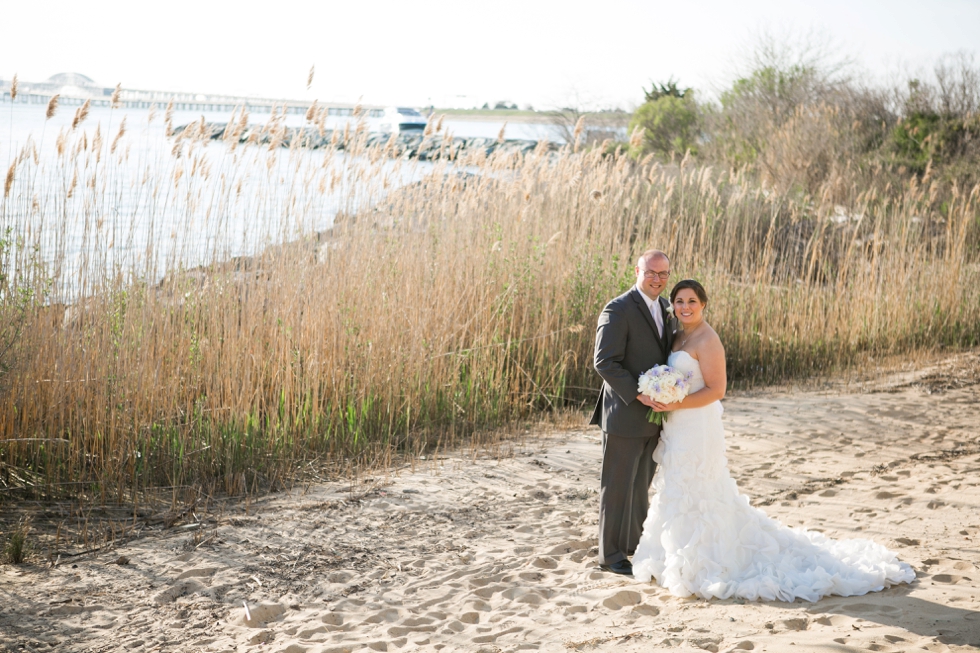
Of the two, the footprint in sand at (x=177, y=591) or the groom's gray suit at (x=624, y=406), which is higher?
the groom's gray suit at (x=624, y=406)

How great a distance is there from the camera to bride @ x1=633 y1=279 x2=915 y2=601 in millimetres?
3900

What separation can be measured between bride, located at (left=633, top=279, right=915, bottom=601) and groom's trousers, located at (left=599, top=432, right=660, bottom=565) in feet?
0.46

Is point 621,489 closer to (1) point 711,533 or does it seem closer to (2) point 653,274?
(1) point 711,533

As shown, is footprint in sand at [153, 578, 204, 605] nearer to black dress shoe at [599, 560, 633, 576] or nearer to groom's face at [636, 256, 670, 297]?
black dress shoe at [599, 560, 633, 576]

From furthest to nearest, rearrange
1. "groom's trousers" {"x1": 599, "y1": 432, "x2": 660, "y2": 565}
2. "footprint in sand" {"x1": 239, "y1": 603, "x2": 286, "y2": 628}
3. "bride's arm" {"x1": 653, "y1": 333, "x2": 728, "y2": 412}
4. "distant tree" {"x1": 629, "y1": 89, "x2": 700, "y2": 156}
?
"distant tree" {"x1": 629, "y1": 89, "x2": 700, "y2": 156} < "groom's trousers" {"x1": 599, "y1": 432, "x2": 660, "y2": 565} < "bride's arm" {"x1": 653, "y1": 333, "x2": 728, "y2": 412} < "footprint in sand" {"x1": 239, "y1": 603, "x2": 286, "y2": 628}

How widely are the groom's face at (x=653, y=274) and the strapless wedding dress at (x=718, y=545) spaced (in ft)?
1.13

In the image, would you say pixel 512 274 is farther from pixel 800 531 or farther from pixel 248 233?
pixel 800 531

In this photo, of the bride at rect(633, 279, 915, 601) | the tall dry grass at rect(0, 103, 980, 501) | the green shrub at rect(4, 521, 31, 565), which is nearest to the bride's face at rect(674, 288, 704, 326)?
the bride at rect(633, 279, 915, 601)

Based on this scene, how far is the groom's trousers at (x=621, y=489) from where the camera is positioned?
421 centimetres

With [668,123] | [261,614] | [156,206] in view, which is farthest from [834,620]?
[668,123]

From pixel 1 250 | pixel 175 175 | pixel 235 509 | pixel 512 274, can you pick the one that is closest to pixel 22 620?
pixel 235 509

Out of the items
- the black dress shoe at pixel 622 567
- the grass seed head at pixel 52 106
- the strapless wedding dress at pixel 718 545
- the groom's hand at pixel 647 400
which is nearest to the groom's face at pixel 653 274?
the strapless wedding dress at pixel 718 545

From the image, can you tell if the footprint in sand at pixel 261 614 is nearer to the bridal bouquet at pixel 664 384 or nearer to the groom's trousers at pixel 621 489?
the groom's trousers at pixel 621 489

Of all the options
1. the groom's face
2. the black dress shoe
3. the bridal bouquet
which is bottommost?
the black dress shoe
